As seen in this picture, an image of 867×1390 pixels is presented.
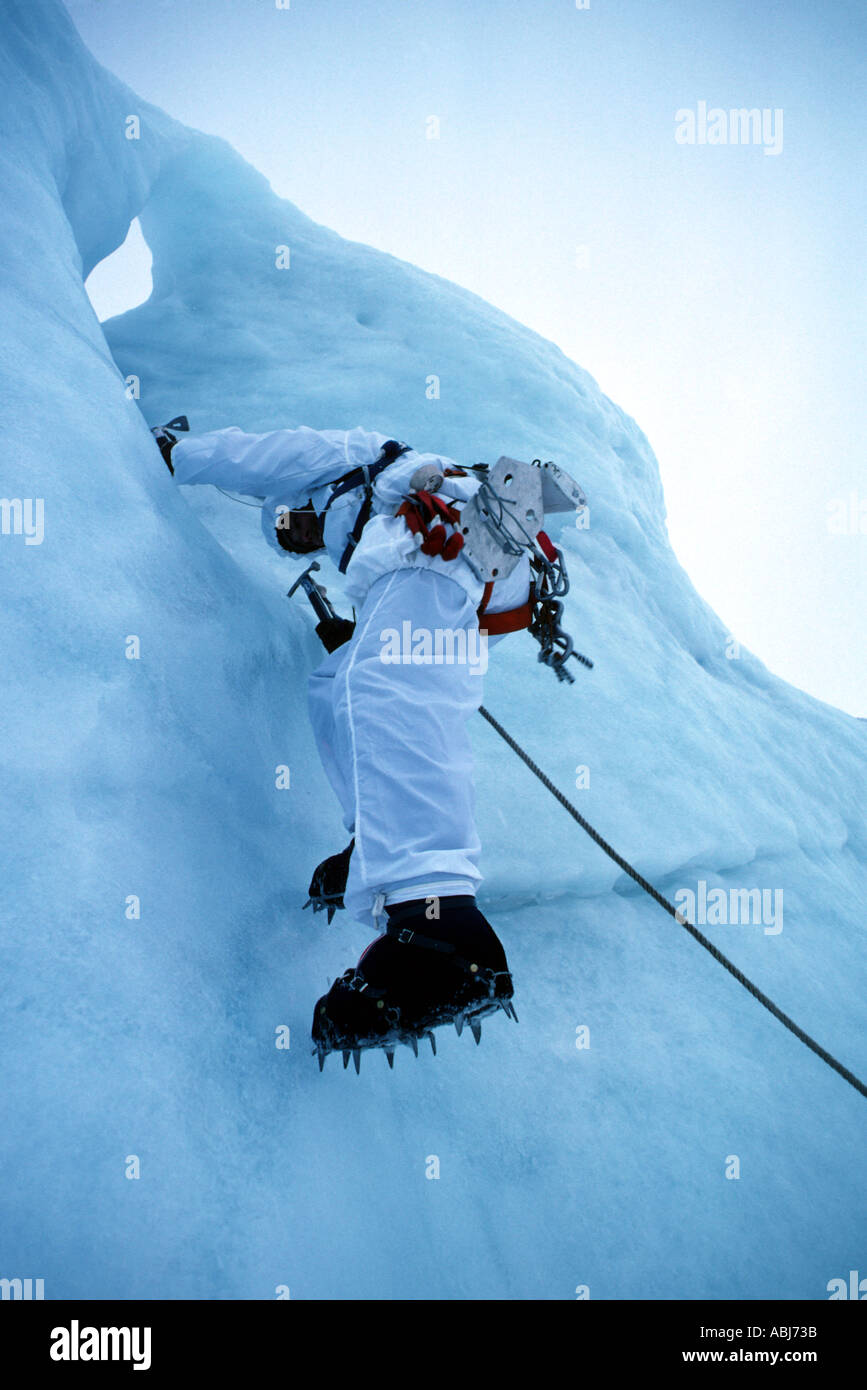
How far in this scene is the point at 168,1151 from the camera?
3.64 feet

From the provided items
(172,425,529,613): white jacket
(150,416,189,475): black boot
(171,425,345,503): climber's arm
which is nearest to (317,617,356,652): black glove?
(172,425,529,613): white jacket

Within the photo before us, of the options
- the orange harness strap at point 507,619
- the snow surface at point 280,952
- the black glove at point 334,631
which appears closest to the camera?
the snow surface at point 280,952

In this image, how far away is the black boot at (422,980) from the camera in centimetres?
120

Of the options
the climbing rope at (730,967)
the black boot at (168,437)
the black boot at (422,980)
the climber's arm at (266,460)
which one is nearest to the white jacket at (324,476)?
the climber's arm at (266,460)

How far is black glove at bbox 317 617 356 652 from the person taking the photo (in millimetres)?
2129

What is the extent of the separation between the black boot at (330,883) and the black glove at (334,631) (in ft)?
2.22

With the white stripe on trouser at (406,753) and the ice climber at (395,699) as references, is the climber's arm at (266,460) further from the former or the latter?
the white stripe on trouser at (406,753)

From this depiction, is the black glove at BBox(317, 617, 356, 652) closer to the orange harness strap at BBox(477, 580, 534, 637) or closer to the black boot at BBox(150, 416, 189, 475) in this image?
the orange harness strap at BBox(477, 580, 534, 637)

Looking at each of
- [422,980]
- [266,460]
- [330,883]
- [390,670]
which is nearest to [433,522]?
[390,670]

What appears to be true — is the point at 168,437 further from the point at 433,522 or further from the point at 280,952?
the point at 280,952

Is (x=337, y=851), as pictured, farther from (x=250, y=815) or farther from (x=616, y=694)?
(x=616, y=694)

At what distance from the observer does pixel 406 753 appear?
1387 mm

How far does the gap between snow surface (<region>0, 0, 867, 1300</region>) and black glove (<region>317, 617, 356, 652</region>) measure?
92mm
